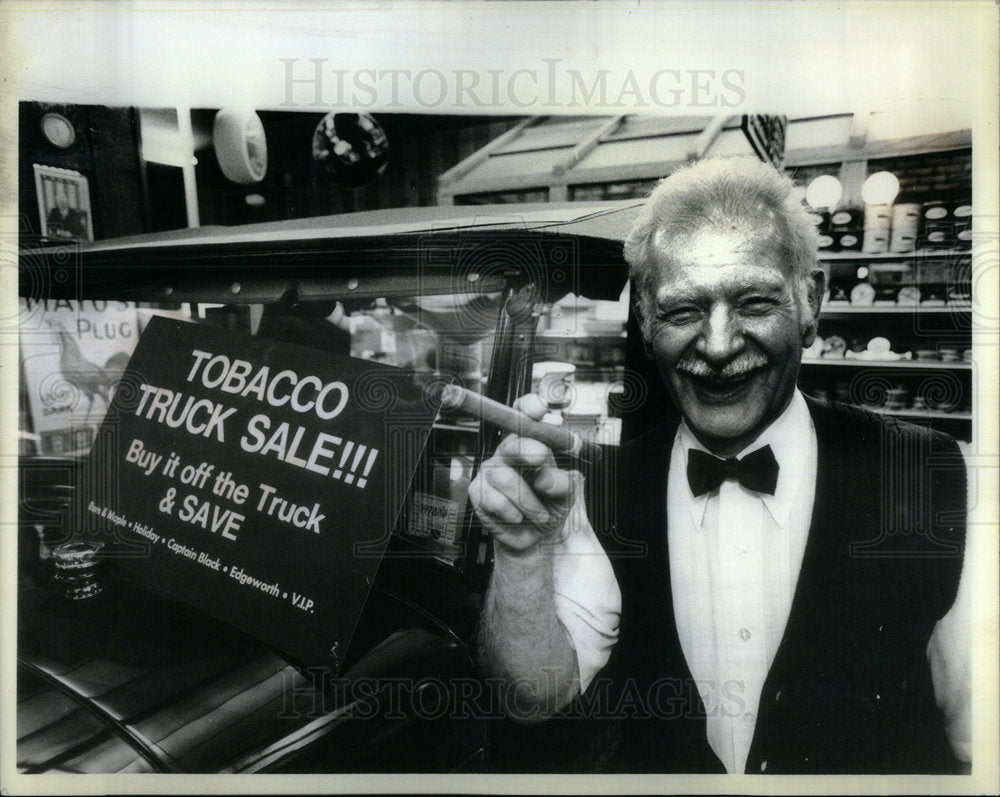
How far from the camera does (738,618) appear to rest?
1997mm

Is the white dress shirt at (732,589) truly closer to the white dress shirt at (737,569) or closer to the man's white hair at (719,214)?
the white dress shirt at (737,569)

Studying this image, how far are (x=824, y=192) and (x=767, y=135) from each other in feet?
0.79

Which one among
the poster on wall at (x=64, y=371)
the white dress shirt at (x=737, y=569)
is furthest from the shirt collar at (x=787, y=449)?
the poster on wall at (x=64, y=371)

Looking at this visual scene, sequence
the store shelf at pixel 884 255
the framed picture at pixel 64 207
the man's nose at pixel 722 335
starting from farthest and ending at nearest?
the framed picture at pixel 64 207, the store shelf at pixel 884 255, the man's nose at pixel 722 335

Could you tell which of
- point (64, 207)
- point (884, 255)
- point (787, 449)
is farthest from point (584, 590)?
point (64, 207)

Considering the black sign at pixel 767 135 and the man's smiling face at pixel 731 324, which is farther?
the black sign at pixel 767 135

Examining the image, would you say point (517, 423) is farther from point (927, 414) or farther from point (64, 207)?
point (64, 207)

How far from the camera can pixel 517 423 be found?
76.9 inches

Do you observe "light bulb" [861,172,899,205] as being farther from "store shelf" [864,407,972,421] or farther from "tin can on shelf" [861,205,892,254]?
"store shelf" [864,407,972,421]

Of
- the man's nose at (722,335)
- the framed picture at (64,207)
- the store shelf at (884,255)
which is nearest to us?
the man's nose at (722,335)

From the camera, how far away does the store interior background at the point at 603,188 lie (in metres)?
1.97

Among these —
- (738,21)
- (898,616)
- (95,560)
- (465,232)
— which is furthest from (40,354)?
(898,616)

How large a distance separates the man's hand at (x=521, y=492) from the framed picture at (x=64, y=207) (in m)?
1.49

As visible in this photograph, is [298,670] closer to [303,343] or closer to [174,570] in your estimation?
[174,570]
